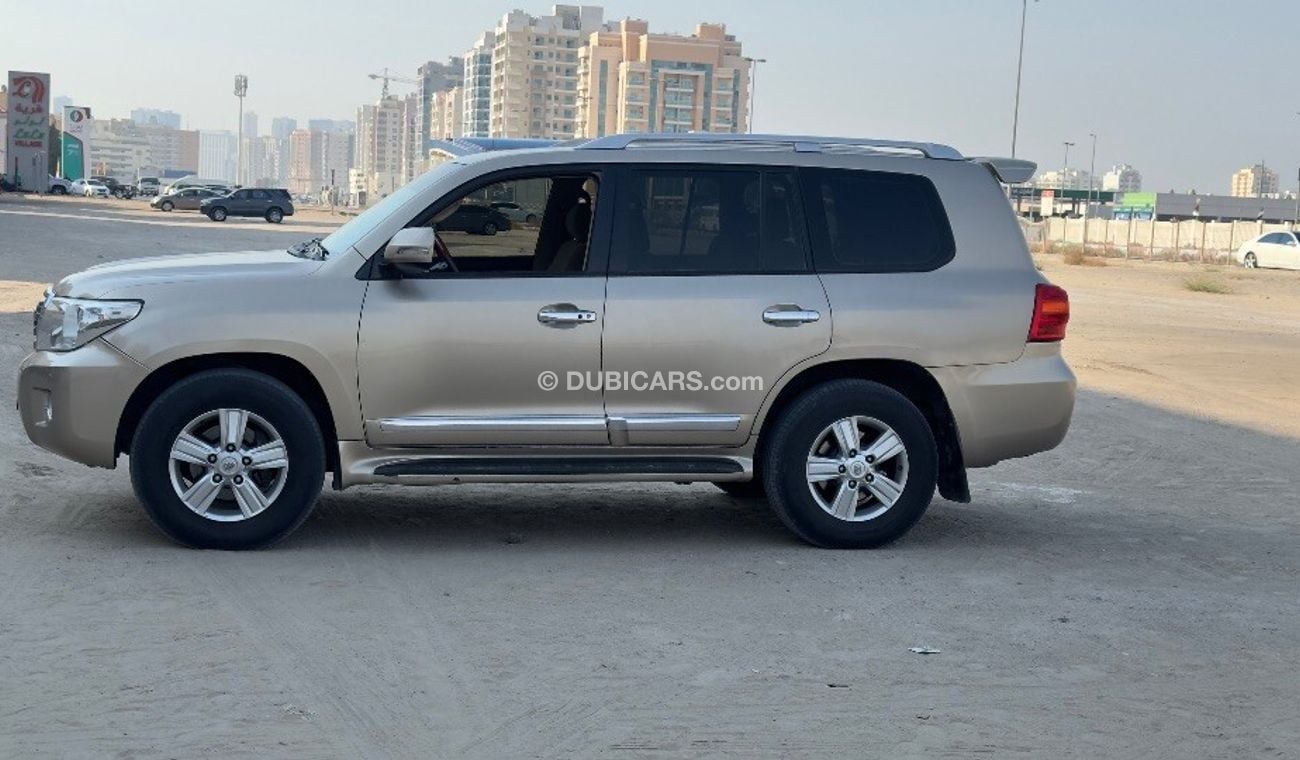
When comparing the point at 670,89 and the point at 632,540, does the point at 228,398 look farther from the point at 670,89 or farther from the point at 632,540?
the point at 670,89

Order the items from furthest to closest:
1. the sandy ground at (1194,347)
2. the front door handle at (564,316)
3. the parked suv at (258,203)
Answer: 1. the parked suv at (258,203)
2. the sandy ground at (1194,347)
3. the front door handle at (564,316)

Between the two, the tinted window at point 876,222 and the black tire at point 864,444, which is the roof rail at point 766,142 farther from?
the black tire at point 864,444

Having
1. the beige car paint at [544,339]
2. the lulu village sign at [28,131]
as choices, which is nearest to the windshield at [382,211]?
the beige car paint at [544,339]

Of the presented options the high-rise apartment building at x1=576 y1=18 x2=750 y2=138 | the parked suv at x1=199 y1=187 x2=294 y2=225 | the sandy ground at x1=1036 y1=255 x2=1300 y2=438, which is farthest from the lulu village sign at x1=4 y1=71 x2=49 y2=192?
the sandy ground at x1=1036 y1=255 x2=1300 y2=438

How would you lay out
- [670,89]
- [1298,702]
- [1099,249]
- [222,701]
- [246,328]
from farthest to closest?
[670,89] → [1099,249] → [246,328] → [1298,702] → [222,701]

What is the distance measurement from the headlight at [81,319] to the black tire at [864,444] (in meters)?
2.99

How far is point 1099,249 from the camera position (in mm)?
71438

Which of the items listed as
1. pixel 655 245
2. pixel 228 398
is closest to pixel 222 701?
pixel 228 398

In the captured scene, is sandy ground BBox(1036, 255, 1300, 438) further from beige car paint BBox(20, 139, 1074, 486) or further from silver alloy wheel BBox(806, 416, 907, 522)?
silver alloy wheel BBox(806, 416, 907, 522)

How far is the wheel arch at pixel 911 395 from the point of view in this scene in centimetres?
793

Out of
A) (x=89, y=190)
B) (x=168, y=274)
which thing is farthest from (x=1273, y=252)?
(x=89, y=190)

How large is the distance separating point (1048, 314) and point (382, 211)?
10.6 feet

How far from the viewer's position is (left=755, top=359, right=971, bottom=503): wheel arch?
312 inches

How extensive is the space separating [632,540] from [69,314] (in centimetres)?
281
